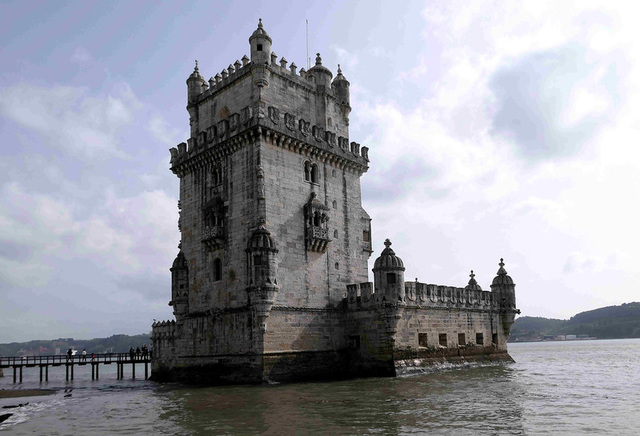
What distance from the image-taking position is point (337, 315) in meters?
35.2

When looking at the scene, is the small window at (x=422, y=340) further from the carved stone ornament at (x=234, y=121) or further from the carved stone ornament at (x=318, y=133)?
the carved stone ornament at (x=234, y=121)

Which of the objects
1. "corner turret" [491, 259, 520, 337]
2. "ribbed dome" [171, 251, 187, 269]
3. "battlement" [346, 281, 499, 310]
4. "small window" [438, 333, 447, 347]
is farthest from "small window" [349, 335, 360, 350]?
→ "corner turret" [491, 259, 520, 337]

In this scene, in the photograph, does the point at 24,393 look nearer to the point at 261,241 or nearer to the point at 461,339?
the point at 261,241

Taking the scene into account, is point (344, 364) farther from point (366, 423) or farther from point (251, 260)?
point (366, 423)

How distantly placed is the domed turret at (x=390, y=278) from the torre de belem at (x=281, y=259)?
7 cm

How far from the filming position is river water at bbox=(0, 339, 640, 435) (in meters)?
18.1

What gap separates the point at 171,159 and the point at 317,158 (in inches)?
401

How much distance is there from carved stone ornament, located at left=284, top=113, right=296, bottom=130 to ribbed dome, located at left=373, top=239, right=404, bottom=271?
9154 mm

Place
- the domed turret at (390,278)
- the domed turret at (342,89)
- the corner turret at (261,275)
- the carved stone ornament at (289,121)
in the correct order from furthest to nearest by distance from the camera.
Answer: the domed turret at (342,89)
the carved stone ornament at (289,121)
the domed turret at (390,278)
the corner turret at (261,275)

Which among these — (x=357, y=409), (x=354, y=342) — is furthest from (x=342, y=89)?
(x=357, y=409)

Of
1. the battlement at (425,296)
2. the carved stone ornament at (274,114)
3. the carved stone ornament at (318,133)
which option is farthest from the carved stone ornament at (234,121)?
the battlement at (425,296)

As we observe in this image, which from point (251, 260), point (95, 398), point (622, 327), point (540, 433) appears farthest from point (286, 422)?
point (622, 327)

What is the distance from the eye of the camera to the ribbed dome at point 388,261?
109 feet

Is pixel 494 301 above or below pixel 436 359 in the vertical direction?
above
